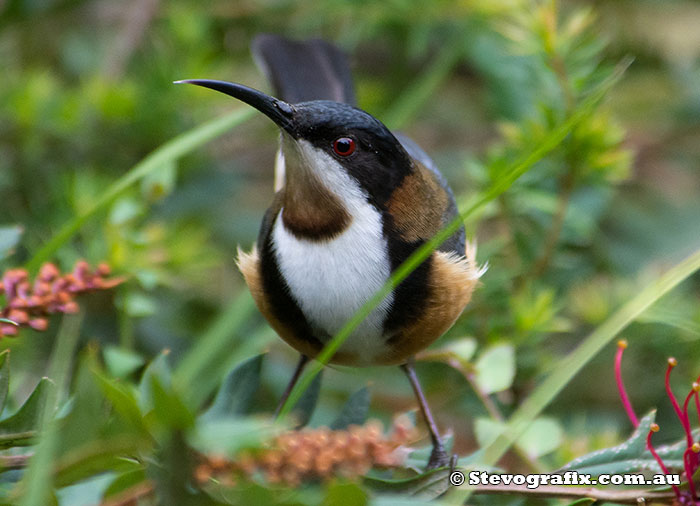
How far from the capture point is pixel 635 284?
2.87 metres

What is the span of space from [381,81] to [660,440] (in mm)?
2010

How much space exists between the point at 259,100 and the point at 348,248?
383mm

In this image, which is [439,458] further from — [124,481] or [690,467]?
[124,481]

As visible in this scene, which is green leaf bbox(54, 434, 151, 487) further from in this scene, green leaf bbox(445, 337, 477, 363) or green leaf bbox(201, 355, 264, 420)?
green leaf bbox(445, 337, 477, 363)

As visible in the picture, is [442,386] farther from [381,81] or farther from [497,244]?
[381,81]

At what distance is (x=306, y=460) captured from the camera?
1161 mm

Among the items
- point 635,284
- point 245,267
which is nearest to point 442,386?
point 635,284

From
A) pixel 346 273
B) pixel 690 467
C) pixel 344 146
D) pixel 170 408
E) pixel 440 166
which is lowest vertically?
pixel 690 467

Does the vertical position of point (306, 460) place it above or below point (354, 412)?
below

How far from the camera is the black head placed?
1869 millimetres

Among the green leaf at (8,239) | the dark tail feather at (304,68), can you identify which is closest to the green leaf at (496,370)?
the green leaf at (8,239)

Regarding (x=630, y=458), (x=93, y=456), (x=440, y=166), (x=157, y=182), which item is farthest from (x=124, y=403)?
(x=440, y=166)

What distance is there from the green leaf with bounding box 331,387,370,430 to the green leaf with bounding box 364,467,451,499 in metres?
0.26

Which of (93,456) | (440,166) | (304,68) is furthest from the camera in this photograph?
(440,166)
